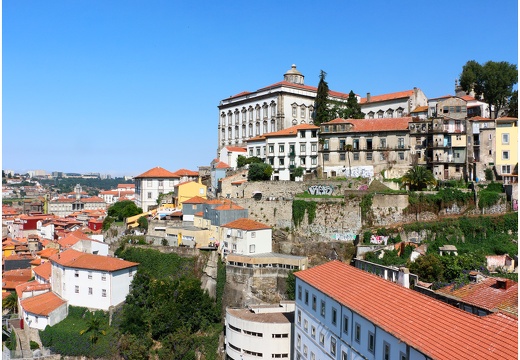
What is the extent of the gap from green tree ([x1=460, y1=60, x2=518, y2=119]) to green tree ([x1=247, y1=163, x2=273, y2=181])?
27.0 meters

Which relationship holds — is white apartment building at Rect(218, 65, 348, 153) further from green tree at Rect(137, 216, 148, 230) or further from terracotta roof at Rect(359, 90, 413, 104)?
green tree at Rect(137, 216, 148, 230)

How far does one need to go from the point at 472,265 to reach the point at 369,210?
421 inches

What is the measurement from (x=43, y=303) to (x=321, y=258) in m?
22.9

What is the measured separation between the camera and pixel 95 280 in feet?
131

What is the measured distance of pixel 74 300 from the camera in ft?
134

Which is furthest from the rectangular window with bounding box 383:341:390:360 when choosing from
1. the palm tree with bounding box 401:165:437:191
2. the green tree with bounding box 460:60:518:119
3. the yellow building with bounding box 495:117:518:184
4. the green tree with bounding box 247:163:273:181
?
the green tree with bounding box 460:60:518:119

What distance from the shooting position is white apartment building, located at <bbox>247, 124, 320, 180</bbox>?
53.2 m

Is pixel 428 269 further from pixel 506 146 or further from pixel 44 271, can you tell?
pixel 44 271

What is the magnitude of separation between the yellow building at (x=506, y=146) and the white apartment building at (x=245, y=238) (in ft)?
75.1

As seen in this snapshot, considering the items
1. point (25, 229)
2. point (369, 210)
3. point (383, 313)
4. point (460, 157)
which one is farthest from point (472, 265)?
point (25, 229)

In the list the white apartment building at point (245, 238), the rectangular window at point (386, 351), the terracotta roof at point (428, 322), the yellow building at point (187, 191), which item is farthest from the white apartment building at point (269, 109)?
the rectangular window at point (386, 351)

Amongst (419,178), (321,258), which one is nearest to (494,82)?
(419,178)

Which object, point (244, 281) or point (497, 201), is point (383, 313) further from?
point (497, 201)

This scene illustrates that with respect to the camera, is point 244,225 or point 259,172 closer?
point 244,225
